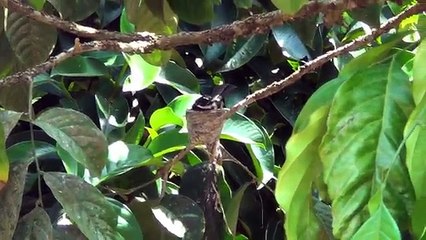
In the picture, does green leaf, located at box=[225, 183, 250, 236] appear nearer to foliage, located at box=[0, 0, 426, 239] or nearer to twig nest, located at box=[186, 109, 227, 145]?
foliage, located at box=[0, 0, 426, 239]

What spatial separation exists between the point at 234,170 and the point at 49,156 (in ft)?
1.04

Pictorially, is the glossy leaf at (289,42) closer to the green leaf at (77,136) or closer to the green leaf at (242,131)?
the green leaf at (242,131)

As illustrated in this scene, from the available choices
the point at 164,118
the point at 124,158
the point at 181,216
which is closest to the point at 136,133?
the point at 164,118

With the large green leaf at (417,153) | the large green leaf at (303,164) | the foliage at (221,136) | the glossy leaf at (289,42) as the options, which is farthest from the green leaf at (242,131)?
the large green leaf at (417,153)

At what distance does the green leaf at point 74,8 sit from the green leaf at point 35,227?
0.80ft

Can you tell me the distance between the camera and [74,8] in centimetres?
84

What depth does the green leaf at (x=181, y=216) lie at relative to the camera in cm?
85

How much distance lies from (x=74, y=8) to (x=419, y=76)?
1.68ft

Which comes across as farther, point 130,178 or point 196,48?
point 196,48

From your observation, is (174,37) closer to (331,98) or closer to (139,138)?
(331,98)

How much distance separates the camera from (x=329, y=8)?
537 millimetres

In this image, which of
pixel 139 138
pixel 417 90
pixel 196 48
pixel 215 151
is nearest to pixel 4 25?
pixel 215 151

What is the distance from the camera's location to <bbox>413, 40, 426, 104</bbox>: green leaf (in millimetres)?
423

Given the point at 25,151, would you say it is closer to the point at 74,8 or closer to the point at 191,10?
the point at 74,8
